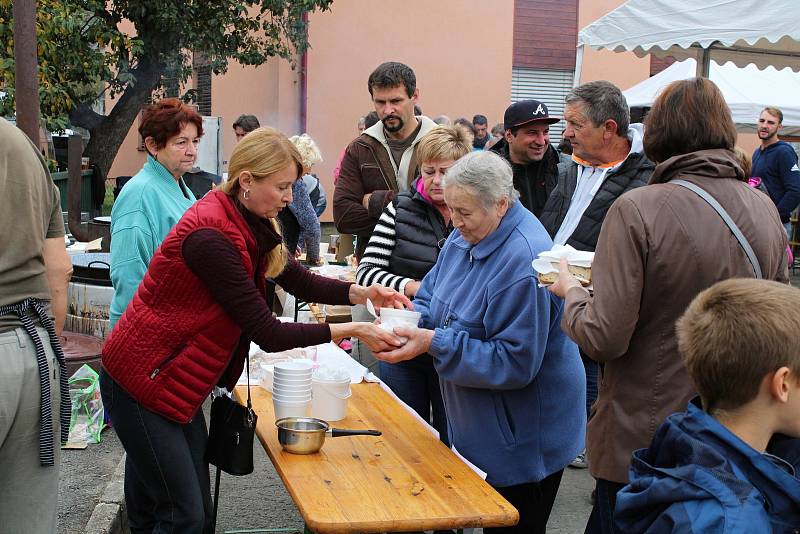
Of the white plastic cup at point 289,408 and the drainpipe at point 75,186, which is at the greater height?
the drainpipe at point 75,186

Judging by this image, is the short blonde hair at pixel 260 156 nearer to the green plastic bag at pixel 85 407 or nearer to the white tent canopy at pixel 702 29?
the green plastic bag at pixel 85 407

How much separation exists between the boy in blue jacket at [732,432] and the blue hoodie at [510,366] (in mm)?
1088

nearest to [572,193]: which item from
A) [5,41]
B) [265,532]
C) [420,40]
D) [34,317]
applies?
[265,532]

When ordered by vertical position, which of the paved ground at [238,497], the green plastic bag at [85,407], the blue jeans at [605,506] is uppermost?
the blue jeans at [605,506]

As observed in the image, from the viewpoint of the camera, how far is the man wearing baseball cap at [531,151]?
5.14m

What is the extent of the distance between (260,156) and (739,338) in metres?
1.81

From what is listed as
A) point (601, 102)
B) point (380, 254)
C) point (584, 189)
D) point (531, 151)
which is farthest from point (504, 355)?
point (531, 151)

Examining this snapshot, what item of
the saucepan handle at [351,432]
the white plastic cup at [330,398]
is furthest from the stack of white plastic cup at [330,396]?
the saucepan handle at [351,432]

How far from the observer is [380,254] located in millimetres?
4332

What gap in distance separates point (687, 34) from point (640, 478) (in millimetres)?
6149

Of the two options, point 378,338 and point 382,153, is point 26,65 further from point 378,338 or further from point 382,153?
point 378,338

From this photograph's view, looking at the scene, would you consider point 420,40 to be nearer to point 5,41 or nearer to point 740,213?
point 5,41

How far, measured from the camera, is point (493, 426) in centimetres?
316

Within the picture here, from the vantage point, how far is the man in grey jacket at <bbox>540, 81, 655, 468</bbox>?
4301 mm
